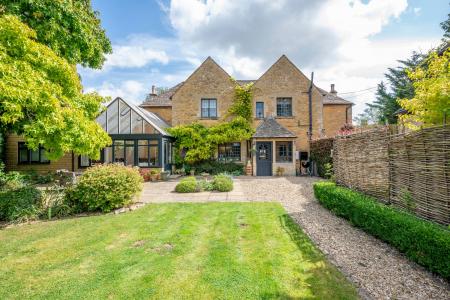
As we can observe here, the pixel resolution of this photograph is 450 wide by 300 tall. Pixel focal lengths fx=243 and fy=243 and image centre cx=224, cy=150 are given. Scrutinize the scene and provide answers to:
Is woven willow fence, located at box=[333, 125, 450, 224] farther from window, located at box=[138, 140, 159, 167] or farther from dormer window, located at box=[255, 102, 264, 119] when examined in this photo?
window, located at box=[138, 140, 159, 167]

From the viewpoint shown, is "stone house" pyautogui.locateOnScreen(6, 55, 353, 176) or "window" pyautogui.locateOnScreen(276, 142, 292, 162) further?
"window" pyautogui.locateOnScreen(276, 142, 292, 162)

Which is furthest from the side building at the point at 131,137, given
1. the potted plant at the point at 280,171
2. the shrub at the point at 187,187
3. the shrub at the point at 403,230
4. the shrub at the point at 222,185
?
the shrub at the point at 403,230

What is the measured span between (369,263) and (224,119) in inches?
701

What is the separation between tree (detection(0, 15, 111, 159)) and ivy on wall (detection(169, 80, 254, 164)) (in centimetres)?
1179

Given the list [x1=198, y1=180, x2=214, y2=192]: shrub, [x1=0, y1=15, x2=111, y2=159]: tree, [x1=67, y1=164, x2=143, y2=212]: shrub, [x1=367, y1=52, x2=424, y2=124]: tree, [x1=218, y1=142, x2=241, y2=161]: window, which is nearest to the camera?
[x1=0, y1=15, x2=111, y2=159]: tree

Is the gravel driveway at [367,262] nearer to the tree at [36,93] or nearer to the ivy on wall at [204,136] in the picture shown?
the tree at [36,93]

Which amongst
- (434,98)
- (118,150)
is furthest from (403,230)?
(118,150)

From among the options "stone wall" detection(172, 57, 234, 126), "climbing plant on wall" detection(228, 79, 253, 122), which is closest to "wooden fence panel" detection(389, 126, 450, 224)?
"climbing plant on wall" detection(228, 79, 253, 122)

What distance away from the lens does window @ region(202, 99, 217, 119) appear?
21.8 meters

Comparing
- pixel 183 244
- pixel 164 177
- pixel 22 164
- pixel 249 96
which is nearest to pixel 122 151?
pixel 164 177

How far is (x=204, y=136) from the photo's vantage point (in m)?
20.4

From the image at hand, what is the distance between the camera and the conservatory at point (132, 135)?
17.7m

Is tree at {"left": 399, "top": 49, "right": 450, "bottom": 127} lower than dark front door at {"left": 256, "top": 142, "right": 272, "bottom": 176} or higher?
higher

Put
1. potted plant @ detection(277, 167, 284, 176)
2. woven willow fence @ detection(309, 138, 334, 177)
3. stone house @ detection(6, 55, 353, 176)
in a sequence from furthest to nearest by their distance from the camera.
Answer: potted plant @ detection(277, 167, 284, 176), stone house @ detection(6, 55, 353, 176), woven willow fence @ detection(309, 138, 334, 177)
